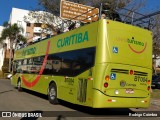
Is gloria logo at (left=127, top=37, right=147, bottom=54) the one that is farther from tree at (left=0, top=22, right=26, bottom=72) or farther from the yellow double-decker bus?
tree at (left=0, top=22, right=26, bottom=72)

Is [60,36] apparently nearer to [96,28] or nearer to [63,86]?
[63,86]

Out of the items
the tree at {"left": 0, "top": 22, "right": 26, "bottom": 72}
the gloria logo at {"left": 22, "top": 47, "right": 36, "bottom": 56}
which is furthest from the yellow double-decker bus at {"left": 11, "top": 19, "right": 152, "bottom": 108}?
the tree at {"left": 0, "top": 22, "right": 26, "bottom": 72}

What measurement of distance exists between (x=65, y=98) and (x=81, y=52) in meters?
2.18

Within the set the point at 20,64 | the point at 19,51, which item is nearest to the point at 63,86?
the point at 20,64

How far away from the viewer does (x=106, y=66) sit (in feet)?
38.8

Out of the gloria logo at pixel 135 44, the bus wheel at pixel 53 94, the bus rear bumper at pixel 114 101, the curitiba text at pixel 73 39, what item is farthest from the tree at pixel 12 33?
the bus rear bumper at pixel 114 101

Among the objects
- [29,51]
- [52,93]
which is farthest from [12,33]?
[52,93]

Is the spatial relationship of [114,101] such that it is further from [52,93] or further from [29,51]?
[29,51]

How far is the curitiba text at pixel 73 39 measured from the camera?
1302 centimetres

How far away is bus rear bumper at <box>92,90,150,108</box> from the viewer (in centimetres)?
1157

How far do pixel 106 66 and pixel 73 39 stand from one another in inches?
108

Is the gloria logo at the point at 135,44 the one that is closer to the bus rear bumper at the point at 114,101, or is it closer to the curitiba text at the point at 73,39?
the curitiba text at the point at 73,39

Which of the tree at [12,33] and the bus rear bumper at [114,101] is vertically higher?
the tree at [12,33]

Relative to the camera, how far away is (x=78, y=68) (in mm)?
13062
